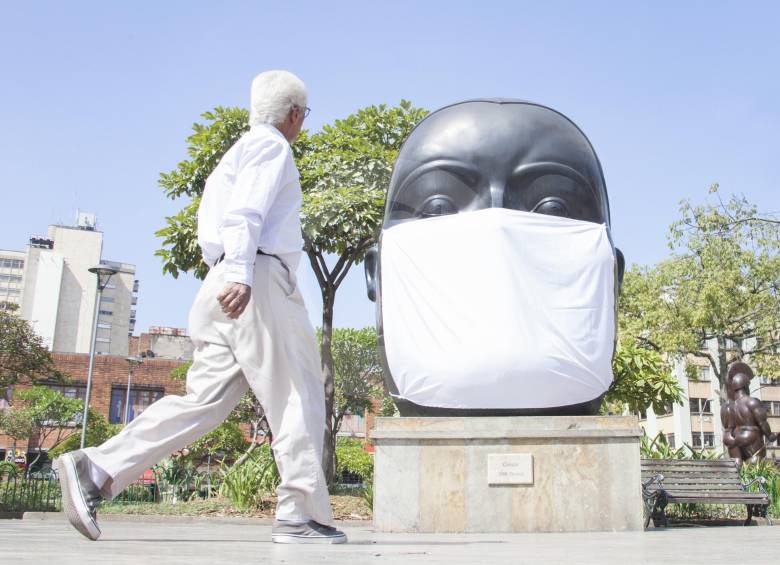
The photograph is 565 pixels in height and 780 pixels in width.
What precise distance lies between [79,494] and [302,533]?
0.82 m

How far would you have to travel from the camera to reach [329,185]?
12938 millimetres

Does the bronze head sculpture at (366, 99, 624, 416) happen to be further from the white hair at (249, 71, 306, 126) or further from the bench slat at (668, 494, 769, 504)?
the bench slat at (668, 494, 769, 504)

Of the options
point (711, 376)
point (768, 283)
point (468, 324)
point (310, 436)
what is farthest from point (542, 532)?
point (711, 376)

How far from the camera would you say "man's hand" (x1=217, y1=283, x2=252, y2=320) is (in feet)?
10.0

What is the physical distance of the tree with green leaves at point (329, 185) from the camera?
12.3m

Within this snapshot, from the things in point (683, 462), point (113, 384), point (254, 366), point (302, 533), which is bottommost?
point (302, 533)

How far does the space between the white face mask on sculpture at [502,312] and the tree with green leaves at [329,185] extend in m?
6.33

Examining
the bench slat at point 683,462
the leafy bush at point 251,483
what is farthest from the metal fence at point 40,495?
the bench slat at point 683,462

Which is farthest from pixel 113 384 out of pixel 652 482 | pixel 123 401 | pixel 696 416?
pixel 652 482

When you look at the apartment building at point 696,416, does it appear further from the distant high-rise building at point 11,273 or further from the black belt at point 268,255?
the distant high-rise building at point 11,273

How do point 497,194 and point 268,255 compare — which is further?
point 497,194

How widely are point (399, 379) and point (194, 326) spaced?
2767mm

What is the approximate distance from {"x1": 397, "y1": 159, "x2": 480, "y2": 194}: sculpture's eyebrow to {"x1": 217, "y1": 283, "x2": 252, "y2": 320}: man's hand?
309 centimetres

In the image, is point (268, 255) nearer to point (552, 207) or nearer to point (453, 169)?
point (453, 169)
